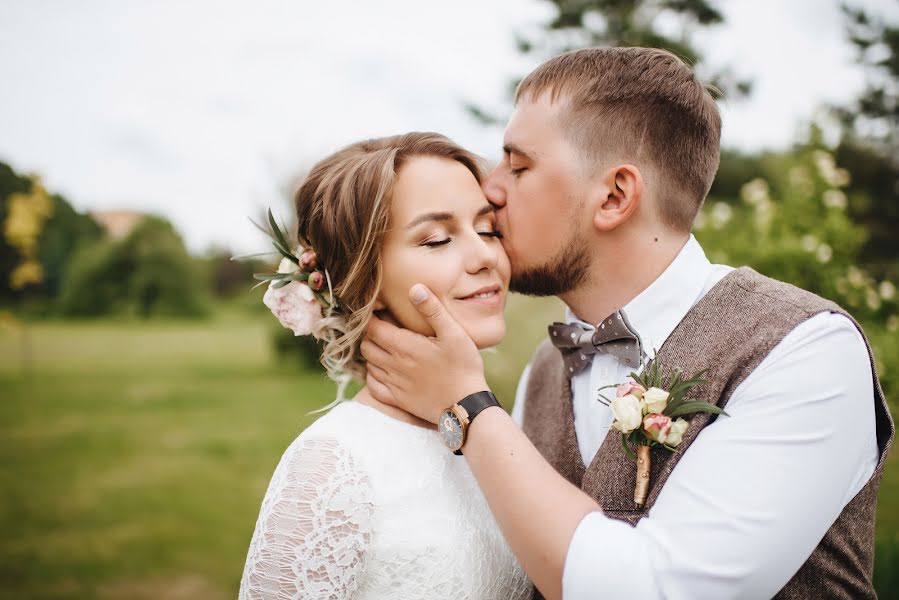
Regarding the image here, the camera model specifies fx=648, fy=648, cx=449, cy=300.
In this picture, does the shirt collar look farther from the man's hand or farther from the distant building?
the distant building

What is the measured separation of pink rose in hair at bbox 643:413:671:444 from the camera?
1959mm

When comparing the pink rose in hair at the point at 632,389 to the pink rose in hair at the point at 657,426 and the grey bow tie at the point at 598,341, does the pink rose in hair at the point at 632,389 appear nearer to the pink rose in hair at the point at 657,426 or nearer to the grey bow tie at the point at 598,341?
the pink rose in hair at the point at 657,426

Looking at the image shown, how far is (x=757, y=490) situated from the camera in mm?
1734

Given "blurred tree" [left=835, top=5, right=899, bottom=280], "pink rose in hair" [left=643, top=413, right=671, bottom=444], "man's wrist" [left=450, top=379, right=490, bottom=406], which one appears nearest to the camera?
"pink rose in hair" [left=643, top=413, right=671, bottom=444]

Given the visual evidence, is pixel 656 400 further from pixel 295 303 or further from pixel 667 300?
pixel 295 303

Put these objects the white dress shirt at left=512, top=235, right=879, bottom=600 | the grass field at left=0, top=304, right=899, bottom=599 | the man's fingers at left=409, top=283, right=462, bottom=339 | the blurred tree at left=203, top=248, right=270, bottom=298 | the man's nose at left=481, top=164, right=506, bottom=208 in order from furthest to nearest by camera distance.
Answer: the blurred tree at left=203, top=248, right=270, bottom=298 < the grass field at left=0, top=304, right=899, bottom=599 < the man's nose at left=481, top=164, right=506, bottom=208 < the man's fingers at left=409, top=283, right=462, bottom=339 < the white dress shirt at left=512, top=235, right=879, bottom=600

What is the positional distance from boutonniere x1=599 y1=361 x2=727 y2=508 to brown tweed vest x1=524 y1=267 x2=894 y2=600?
4 centimetres

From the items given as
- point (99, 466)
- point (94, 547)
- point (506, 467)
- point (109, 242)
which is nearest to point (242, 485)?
point (94, 547)

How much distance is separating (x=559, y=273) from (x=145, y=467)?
987cm

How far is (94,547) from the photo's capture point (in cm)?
748

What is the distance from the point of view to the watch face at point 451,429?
2.14m

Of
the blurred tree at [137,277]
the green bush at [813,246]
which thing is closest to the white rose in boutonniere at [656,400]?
the green bush at [813,246]

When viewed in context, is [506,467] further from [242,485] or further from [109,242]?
[109,242]

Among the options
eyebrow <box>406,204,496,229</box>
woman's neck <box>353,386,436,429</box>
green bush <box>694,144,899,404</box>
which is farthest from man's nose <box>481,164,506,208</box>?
green bush <box>694,144,899,404</box>
